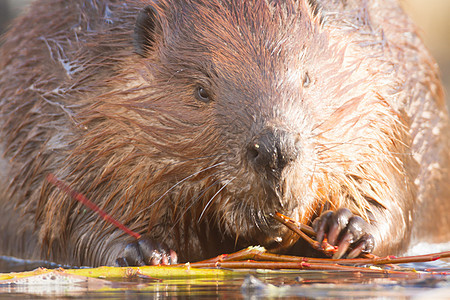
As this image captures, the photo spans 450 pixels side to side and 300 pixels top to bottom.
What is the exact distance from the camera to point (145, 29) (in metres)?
3.04

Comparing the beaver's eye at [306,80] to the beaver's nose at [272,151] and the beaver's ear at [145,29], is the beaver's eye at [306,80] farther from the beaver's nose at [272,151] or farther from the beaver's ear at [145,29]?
the beaver's ear at [145,29]

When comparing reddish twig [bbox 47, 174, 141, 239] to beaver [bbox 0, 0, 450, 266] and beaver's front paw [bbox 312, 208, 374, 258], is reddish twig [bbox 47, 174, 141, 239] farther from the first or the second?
beaver's front paw [bbox 312, 208, 374, 258]

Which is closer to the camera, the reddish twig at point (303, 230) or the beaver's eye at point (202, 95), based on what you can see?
the reddish twig at point (303, 230)

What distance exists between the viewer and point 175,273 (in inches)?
95.5

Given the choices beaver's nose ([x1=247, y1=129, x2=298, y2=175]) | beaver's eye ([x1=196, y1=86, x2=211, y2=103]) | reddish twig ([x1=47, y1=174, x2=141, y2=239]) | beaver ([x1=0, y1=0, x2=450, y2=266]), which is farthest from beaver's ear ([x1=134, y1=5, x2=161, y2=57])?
beaver's nose ([x1=247, y1=129, x2=298, y2=175])

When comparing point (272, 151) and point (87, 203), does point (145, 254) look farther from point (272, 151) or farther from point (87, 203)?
point (272, 151)

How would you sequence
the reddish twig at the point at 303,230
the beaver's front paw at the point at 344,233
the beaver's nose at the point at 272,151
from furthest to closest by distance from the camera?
1. the beaver's front paw at the point at 344,233
2. the reddish twig at the point at 303,230
3. the beaver's nose at the point at 272,151

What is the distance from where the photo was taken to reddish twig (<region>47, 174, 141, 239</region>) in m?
3.00

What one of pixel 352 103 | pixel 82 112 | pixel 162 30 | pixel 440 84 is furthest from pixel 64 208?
pixel 440 84

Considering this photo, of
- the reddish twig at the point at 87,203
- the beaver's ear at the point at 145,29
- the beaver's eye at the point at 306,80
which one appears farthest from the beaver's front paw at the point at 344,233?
the beaver's ear at the point at 145,29

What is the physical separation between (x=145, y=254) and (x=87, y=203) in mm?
480

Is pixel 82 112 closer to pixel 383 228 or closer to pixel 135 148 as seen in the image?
pixel 135 148

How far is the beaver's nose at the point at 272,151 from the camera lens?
2309 millimetres

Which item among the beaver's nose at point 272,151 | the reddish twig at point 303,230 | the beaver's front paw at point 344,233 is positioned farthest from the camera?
the beaver's front paw at point 344,233
